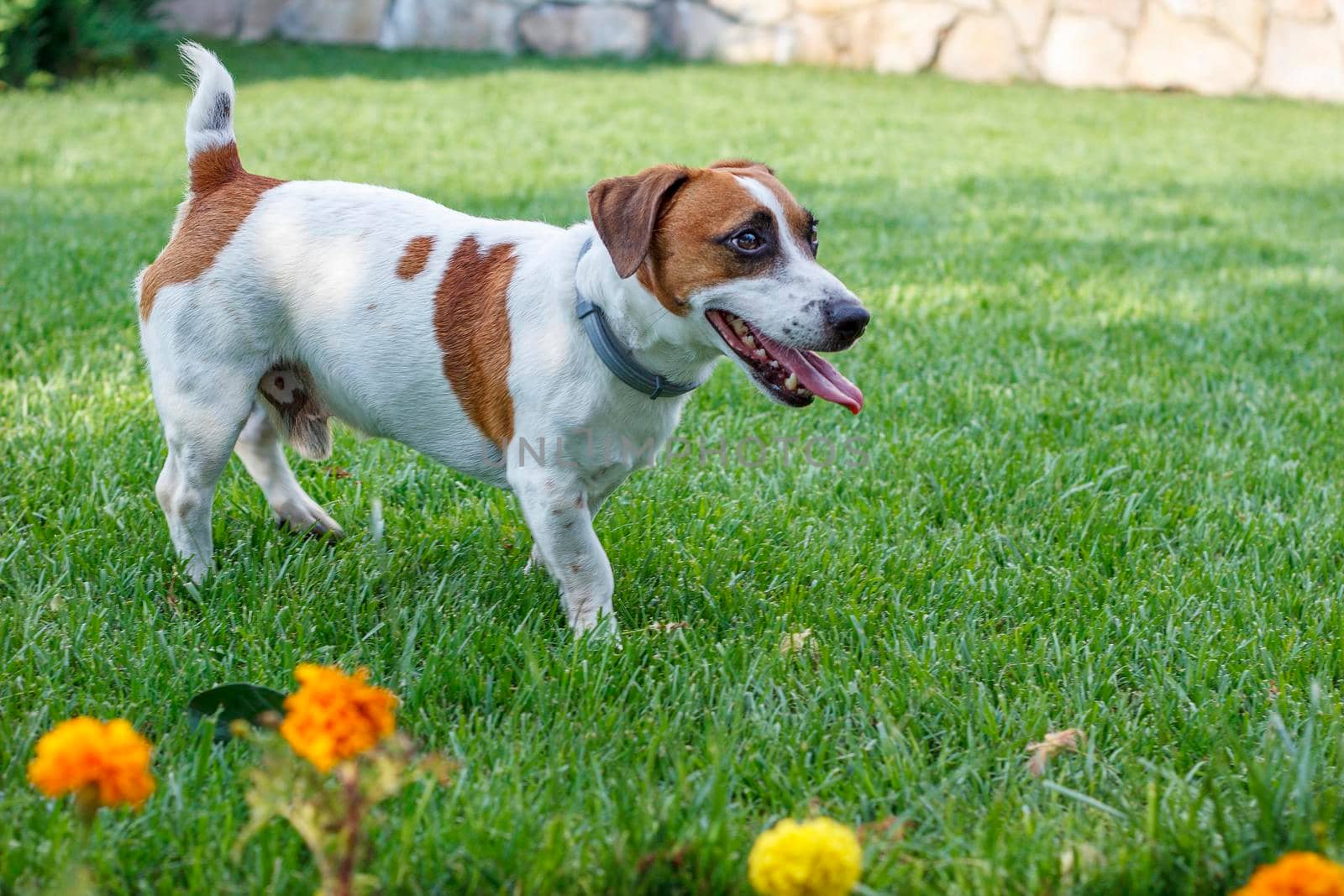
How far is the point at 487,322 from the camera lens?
2723mm

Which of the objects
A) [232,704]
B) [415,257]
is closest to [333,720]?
[232,704]

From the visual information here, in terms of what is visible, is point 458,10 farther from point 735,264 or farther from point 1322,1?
point 735,264

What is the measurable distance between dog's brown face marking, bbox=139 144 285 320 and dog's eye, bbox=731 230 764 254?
3.81 ft

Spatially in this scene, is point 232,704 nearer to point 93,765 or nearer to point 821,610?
point 93,765

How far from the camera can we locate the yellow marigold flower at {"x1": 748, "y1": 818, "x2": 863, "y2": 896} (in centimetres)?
129

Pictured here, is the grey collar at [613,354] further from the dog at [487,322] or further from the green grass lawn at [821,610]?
the green grass lawn at [821,610]

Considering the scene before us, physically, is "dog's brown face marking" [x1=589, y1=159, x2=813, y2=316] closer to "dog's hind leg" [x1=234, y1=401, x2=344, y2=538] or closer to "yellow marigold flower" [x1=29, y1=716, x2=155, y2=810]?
"dog's hind leg" [x1=234, y1=401, x2=344, y2=538]

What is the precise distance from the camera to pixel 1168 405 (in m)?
4.34

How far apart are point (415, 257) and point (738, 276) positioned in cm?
79

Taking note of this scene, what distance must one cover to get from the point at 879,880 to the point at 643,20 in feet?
54.2

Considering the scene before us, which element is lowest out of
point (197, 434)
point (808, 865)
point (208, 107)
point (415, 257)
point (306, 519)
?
point (306, 519)

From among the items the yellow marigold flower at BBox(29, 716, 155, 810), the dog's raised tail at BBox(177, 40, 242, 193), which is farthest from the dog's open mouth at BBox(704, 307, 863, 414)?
the yellow marigold flower at BBox(29, 716, 155, 810)

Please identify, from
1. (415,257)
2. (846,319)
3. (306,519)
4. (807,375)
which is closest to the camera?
(846,319)

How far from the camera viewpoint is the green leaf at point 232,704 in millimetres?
1956
